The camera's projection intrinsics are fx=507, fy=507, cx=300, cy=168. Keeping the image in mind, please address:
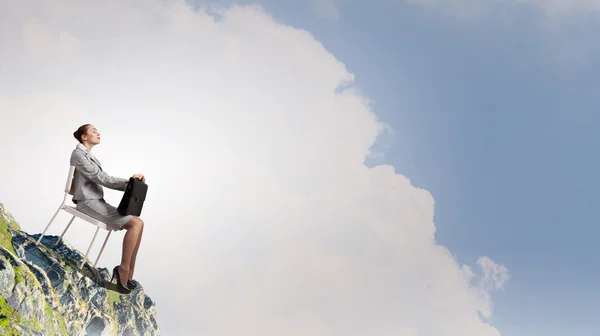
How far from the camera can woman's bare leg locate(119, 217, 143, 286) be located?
866 centimetres

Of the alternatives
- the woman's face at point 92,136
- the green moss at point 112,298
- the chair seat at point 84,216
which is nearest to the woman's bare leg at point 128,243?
the chair seat at point 84,216

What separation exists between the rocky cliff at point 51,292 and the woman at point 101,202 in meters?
0.75

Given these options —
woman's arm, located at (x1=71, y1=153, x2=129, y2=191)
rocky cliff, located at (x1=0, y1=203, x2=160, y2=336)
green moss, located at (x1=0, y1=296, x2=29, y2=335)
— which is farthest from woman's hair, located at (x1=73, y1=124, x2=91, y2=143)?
green moss, located at (x1=0, y1=296, x2=29, y2=335)

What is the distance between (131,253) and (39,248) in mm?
1546

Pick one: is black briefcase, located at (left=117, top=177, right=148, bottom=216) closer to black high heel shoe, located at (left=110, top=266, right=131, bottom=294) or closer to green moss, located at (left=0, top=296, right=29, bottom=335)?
black high heel shoe, located at (left=110, top=266, right=131, bottom=294)

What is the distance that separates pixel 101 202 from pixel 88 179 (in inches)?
17.8

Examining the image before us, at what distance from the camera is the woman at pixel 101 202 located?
8.61 m

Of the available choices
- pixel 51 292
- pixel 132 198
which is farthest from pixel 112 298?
pixel 132 198

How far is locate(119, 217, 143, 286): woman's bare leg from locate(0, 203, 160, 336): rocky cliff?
627 millimetres

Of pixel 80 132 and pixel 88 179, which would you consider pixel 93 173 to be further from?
pixel 80 132

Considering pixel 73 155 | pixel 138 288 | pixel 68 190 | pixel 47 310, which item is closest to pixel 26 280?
pixel 47 310

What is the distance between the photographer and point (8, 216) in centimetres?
933

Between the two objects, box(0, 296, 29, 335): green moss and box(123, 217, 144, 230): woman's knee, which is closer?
box(0, 296, 29, 335): green moss

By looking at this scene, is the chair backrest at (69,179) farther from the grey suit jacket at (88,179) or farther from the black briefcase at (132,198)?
the black briefcase at (132,198)
